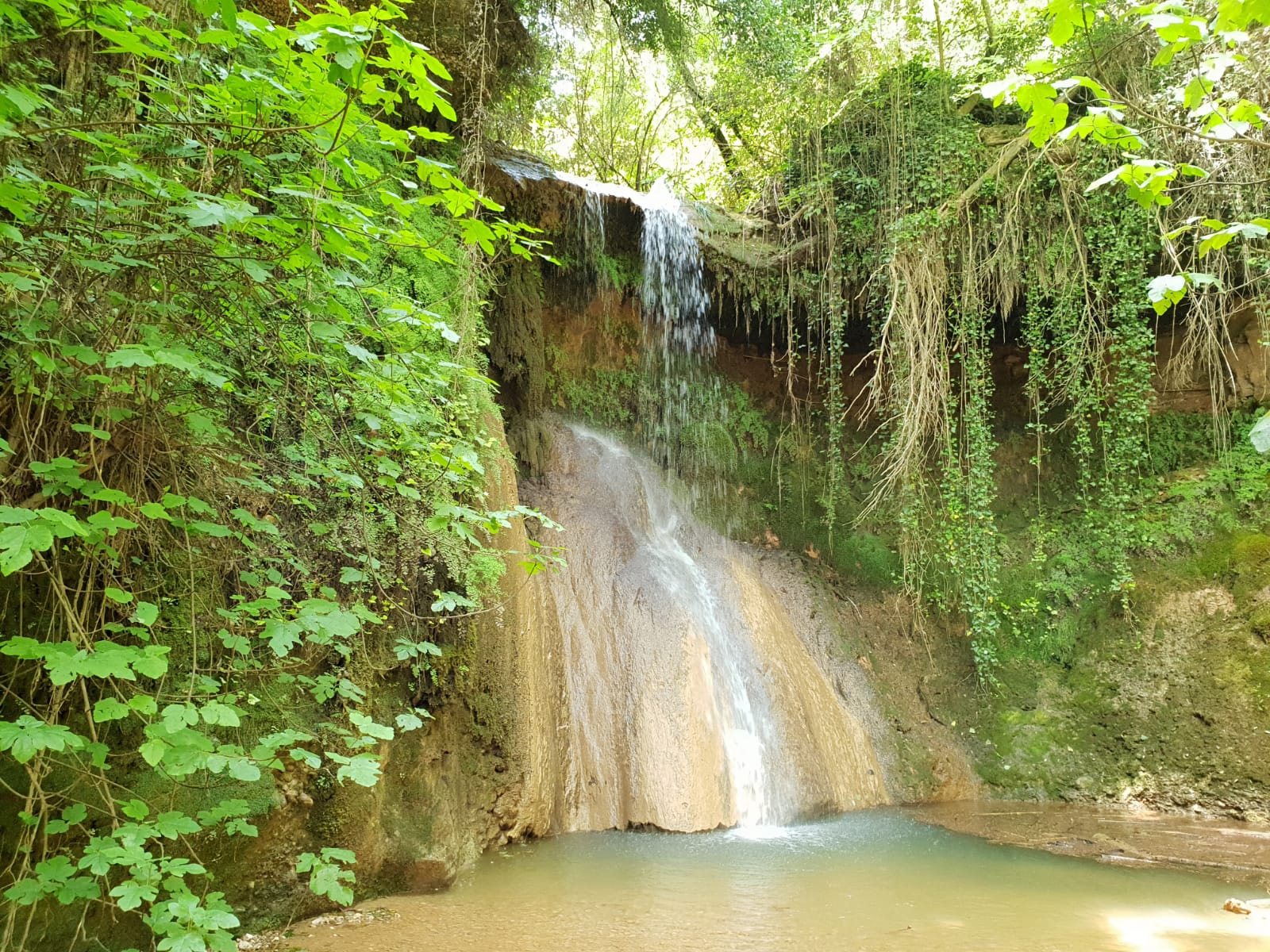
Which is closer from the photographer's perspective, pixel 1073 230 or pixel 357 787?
pixel 357 787

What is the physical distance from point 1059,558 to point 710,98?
7726 millimetres

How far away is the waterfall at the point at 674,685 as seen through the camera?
5914 millimetres

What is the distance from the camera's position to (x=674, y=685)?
6527 millimetres

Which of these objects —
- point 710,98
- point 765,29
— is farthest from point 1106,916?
point 710,98

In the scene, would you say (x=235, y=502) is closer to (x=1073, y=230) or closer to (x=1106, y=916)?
(x=1106, y=916)

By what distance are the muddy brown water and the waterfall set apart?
0.56m

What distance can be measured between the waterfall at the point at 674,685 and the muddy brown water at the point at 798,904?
558 millimetres

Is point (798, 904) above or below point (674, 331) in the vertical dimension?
below

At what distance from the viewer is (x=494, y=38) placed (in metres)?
6.33

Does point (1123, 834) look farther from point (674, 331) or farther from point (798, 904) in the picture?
point (674, 331)

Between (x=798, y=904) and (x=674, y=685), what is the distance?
104 inches

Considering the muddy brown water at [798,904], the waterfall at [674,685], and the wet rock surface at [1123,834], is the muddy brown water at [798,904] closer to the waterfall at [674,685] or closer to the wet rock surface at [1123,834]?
the wet rock surface at [1123,834]

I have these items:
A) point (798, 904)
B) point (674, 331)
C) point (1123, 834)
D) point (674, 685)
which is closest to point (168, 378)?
point (798, 904)

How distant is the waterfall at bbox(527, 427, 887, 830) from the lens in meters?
5.91
